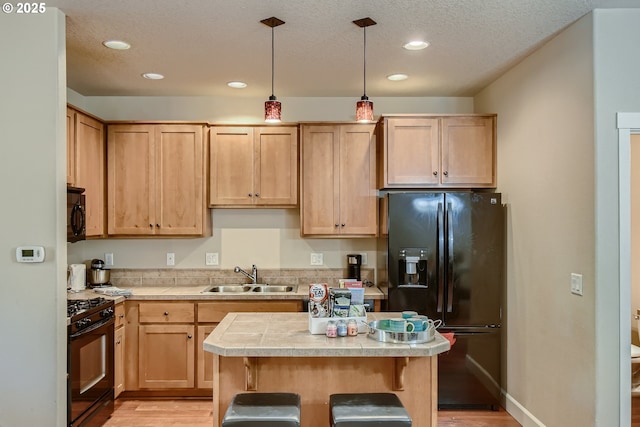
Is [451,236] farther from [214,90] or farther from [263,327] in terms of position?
Result: [214,90]

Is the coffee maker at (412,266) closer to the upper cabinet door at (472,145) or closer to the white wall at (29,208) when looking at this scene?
the upper cabinet door at (472,145)

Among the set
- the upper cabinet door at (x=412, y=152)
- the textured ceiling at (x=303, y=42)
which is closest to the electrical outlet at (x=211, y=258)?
the textured ceiling at (x=303, y=42)

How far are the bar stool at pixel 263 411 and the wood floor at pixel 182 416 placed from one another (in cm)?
157

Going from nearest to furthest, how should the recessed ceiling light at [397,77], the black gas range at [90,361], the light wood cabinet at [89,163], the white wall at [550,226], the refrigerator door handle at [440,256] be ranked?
the white wall at [550,226], the black gas range at [90,361], the light wood cabinet at [89,163], the refrigerator door handle at [440,256], the recessed ceiling light at [397,77]

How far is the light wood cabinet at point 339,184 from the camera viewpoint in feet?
14.5

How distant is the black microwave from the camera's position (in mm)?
3078

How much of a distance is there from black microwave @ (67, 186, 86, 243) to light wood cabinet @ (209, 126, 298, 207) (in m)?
1.35

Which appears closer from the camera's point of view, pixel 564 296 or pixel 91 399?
Result: pixel 564 296

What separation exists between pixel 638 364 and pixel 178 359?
11.3 feet

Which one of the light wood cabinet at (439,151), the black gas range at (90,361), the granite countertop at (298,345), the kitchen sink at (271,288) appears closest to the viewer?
the granite countertop at (298,345)

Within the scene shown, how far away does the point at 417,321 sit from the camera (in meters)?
2.55

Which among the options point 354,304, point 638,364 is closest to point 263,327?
point 354,304

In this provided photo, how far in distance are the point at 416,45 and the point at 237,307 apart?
2.42m

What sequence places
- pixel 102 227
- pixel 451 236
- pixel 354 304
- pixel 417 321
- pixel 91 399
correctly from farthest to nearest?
pixel 102 227
pixel 451 236
pixel 91 399
pixel 354 304
pixel 417 321
